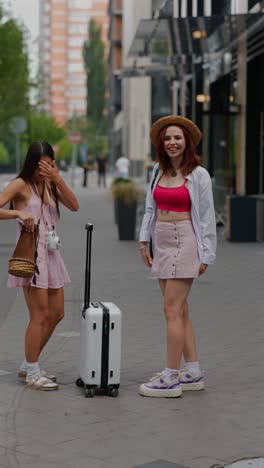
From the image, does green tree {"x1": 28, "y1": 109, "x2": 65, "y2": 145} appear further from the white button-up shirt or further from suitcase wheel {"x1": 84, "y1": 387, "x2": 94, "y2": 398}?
suitcase wheel {"x1": 84, "y1": 387, "x2": 94, "y2": 398}

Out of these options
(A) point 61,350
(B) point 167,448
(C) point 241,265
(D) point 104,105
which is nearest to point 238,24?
(C) point 241,265

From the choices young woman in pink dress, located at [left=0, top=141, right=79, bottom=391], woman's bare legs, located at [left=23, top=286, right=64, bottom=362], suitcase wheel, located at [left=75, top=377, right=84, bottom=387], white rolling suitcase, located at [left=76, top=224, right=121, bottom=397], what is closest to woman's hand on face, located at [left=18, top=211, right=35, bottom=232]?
young woman in pink dress, located at [left=0, top=141, right=79, bottom=391]

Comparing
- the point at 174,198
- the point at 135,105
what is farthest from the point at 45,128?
the point at 174,198

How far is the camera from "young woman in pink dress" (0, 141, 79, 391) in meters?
7.61

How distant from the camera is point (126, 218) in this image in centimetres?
2098

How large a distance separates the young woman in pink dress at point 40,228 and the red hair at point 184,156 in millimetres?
674

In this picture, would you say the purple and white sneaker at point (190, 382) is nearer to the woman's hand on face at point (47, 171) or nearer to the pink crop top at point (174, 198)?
the pink crop top at point (174, 198)

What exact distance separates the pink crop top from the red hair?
0.33ft

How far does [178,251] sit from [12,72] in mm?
49014

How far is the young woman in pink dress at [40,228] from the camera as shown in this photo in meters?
7.61

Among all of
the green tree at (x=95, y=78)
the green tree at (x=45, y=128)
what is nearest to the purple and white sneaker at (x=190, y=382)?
the green tree at (x=45, y=128)

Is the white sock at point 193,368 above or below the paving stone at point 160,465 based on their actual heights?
above

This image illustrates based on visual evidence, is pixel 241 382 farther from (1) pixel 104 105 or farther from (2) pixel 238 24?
(1) pixel 104 105

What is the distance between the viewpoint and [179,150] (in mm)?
7445
